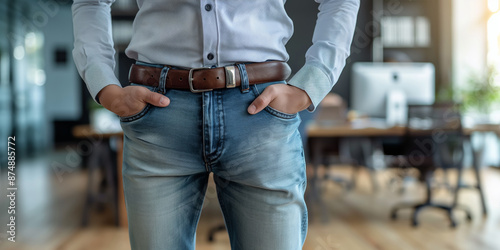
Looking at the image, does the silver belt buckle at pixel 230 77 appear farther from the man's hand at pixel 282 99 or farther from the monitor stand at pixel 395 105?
the monitor stand at pixel 395 105

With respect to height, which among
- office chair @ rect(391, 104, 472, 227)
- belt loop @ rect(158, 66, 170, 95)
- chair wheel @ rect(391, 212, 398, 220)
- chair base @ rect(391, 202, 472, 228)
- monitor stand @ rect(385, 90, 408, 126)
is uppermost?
belt loop @ rect(158, 66, 170, 95)

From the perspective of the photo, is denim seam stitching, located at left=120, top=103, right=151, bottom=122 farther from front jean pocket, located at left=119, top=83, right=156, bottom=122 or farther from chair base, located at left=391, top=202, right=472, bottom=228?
chair base, located at left=391, top=202, right=472, bottom=228

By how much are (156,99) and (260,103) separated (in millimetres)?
175

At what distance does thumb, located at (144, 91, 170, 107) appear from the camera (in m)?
0.75

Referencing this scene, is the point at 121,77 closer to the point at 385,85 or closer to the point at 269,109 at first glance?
the point at 385,85

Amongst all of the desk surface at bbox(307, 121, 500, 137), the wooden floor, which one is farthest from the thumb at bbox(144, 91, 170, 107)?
the desk surface at bbox(307, 121, 500, 137)

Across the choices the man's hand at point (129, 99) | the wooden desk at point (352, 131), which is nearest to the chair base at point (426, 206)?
the wooden desk at point (352, 131)

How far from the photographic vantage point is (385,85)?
374 cm

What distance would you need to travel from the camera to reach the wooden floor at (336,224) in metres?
3.00

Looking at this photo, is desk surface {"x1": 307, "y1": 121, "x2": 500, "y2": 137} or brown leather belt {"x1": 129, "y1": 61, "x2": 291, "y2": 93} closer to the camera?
brown leather belt {"x1": 129, "y1": 61, "x2": 291, "y2": 93}

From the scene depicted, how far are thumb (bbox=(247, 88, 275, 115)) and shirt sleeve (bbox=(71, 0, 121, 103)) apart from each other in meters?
0.28

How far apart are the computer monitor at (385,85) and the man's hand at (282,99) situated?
3.07 meters

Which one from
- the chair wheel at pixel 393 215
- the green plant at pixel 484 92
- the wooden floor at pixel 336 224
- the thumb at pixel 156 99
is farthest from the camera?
the green plant at pixel 484 92

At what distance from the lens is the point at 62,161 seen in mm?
8062
